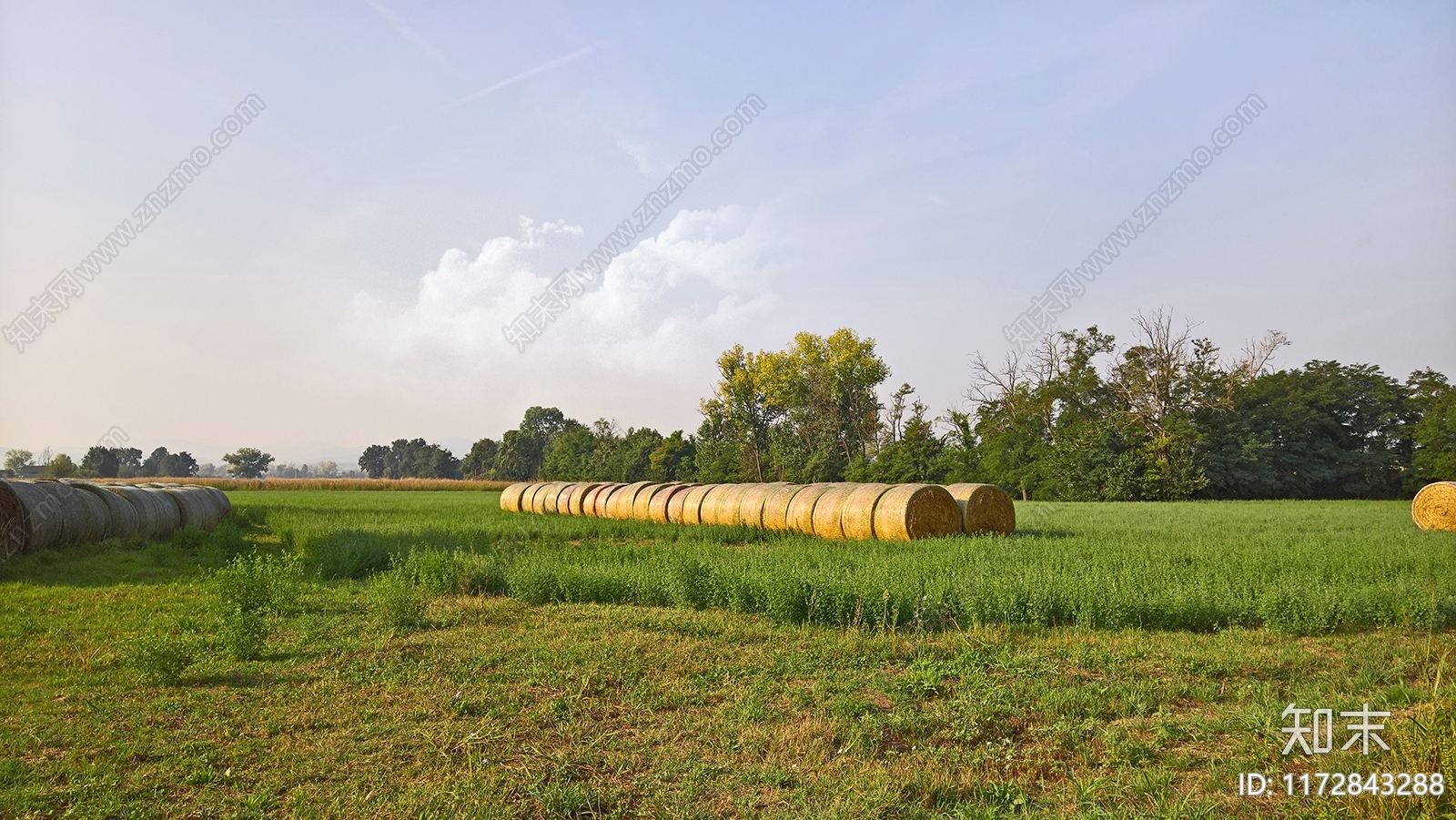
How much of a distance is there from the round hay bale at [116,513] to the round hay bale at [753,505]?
1275cm

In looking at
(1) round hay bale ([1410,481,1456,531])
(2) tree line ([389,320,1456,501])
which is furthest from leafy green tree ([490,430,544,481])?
(1) round hay bale ([1410,481,1456,531])

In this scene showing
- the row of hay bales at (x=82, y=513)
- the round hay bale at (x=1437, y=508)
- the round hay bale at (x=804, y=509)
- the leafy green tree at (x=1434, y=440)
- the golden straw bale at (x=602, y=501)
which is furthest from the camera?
the leafy green tree at (x=1434, y=440)

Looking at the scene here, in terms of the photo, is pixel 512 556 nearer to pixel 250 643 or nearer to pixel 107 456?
pixel 250 643

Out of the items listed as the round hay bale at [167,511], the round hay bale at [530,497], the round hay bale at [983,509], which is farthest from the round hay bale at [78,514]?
the round hay bale at [983,509]

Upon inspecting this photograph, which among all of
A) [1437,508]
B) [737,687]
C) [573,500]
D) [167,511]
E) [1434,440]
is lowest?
[737,687]

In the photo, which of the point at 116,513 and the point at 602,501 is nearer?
the point at 116,513

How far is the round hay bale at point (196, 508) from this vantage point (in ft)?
63.5

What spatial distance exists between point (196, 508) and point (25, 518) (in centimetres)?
812

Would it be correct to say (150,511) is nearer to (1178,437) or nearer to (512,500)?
(512,500)

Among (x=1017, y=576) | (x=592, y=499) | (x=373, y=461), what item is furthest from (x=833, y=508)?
(x=373, y=461)

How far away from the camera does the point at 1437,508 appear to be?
16297 mm

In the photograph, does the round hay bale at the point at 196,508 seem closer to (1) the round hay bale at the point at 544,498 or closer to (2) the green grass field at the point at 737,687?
(2) the green grass field at the point at 737,687

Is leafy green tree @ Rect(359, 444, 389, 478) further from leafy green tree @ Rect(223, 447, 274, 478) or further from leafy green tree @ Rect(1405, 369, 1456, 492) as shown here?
leafy green tree @ Rect(1405, 369, 1456, 492)

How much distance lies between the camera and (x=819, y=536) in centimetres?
1600
